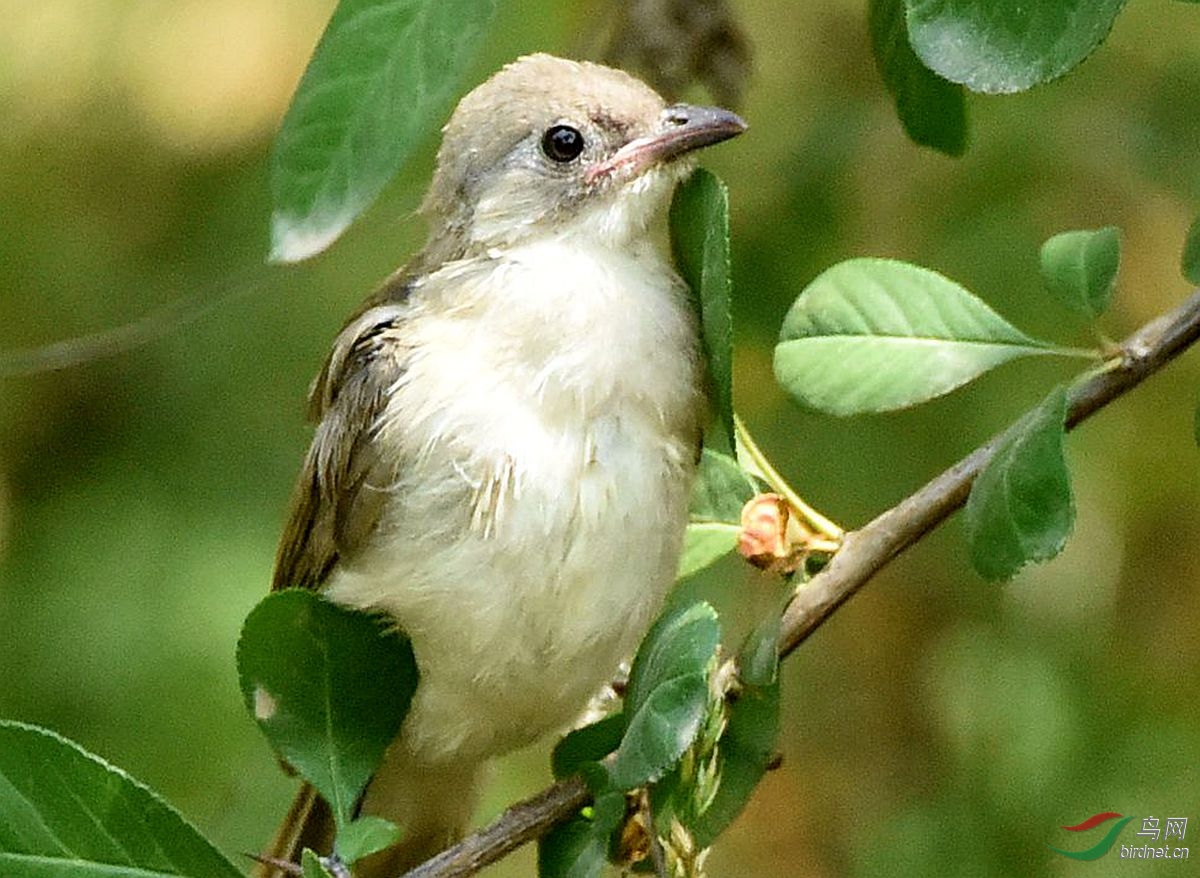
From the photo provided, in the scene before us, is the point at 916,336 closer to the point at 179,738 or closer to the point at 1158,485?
the point at 1158,485

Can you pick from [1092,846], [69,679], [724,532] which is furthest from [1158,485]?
[69,679]

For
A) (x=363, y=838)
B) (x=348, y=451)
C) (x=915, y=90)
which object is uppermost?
(x=915, y=90)

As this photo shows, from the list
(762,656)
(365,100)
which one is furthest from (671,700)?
(365,100)

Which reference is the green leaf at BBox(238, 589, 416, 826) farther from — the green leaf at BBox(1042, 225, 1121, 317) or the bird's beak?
the green leaf at BBox(1042, 225, 1121, 317)

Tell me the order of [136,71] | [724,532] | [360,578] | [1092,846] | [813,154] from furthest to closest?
[136,71] < [813,154] < [1092,846] < [360,578] < [724,532]

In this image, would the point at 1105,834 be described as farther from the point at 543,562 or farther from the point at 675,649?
the point at 675,649
